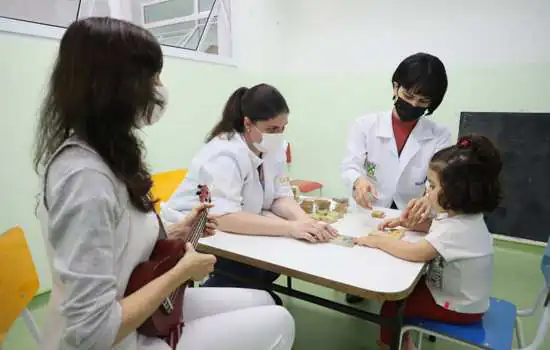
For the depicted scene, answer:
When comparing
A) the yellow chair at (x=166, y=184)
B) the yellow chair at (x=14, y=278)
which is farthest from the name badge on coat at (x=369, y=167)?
the yellow chair at (x=14, y=278)

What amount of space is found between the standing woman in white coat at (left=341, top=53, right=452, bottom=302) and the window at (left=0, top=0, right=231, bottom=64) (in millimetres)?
1302

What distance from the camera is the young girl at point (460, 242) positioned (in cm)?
116

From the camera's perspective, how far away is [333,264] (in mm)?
1137

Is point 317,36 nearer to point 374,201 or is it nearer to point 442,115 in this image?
point 442,115

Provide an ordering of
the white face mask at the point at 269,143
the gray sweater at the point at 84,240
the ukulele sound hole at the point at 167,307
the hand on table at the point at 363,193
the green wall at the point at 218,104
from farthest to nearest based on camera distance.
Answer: the green wall at the point at 218,104 → the hand on table at the point at 363,193 → the white face mask at the point at 269,143 → the ukulele sound hole at the point at 167,307 → the gray sweater at the point at 84,240

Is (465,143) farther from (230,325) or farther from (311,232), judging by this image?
(230,325)

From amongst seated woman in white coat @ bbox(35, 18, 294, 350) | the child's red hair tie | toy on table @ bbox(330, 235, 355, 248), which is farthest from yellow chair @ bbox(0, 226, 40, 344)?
the child's red hair tie

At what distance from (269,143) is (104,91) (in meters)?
0.91

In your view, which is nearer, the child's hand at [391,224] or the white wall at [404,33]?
the child's hand at [391,224]

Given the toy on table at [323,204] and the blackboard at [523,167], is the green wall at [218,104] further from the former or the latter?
the toy on table at [323,204]

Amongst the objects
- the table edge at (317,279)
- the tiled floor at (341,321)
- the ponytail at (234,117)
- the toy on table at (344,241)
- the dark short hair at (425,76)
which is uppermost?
the dark short hair at (425,76)

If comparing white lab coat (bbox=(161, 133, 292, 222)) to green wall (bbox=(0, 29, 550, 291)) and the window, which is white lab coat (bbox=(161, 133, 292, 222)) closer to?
green wall (bbox=(0, 29, 550, 291))

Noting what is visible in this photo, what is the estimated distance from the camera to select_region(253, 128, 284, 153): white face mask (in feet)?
5.17

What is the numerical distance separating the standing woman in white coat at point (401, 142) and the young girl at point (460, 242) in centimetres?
49
